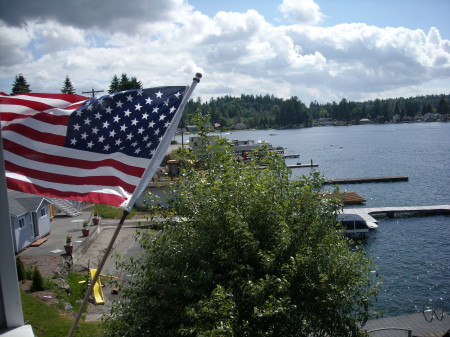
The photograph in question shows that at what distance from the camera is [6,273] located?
4617mm

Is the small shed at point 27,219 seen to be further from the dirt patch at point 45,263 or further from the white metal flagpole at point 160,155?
the white metal flagpole at point 160,155

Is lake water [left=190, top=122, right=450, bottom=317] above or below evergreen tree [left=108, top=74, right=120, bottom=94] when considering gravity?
below

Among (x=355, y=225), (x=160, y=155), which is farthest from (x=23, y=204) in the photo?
(x=355, y=225)

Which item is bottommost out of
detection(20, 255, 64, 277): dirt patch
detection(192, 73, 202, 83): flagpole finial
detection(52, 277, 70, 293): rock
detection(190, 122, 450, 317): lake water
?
detection(190, 122, 450, 317): lake water

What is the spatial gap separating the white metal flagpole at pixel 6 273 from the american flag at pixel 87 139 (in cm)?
90

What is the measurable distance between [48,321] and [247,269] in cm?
1305

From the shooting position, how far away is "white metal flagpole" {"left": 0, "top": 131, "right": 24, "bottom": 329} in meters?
4.57

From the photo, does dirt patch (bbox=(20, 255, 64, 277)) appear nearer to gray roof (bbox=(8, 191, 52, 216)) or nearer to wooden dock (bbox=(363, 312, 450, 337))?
gray roof (bbox=(8, 191, 52, 216))

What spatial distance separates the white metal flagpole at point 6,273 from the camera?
4.57 m

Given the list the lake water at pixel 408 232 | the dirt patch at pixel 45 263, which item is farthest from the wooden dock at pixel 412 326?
the dirt patch at pixel 45 263

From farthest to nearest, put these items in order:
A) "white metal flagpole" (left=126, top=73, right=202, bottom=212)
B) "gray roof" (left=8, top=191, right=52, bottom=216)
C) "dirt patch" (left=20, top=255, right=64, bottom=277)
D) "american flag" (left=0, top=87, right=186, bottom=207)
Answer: "gray roof" (left=8, top=191, right=52, bottom=216)
"dirt patch" (left=20, top=255, right=64, bottom=277)
"american flag" (left=0, top=87, right=186, bottom=207)
"white metal flagpole" (left=126, top=73, right=202, bottom=212)

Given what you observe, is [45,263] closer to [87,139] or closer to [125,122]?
[87,139]

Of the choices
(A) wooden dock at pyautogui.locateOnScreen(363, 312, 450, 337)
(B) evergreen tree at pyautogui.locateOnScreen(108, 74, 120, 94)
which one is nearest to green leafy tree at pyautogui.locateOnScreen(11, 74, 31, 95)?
(B) evergreen tree at pyautogui.locateOnScreen(108, 74, 120, 94)

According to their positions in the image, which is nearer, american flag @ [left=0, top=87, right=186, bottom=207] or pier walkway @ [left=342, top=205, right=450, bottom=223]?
american flag @ [left=0, top=87, right=186, bottom=207]
